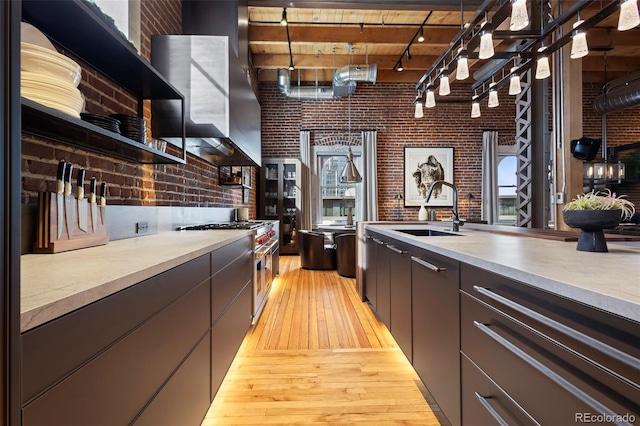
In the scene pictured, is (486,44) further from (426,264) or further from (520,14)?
(426,264)

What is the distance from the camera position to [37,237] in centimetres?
124

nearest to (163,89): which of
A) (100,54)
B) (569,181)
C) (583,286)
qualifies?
(100,54)

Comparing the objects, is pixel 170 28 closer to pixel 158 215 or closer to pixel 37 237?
pixel 158 215

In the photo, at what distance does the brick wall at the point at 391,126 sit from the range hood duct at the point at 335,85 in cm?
52

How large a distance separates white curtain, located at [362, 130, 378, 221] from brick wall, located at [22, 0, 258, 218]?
4015 millimetres

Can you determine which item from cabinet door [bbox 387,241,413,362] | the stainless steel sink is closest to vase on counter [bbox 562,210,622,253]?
cabinet door [bbox 387,241,413,362]

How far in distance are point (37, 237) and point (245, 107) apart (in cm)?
262

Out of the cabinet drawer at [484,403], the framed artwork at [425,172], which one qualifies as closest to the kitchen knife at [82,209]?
the cabinet drawer at [484,403]

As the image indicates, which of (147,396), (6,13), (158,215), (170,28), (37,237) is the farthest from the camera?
(170,28)

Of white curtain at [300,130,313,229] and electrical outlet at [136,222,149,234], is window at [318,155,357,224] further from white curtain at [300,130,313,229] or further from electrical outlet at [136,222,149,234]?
electrical outlet at [136,222,149,234]

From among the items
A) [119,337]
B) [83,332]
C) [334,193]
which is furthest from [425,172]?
[83,332]

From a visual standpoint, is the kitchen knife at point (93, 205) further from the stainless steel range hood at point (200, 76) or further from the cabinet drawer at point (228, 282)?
the stainless steel range hood at point (200, 76)

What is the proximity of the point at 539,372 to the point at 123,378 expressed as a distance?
3.57ft

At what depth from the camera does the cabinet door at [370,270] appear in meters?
3.07
